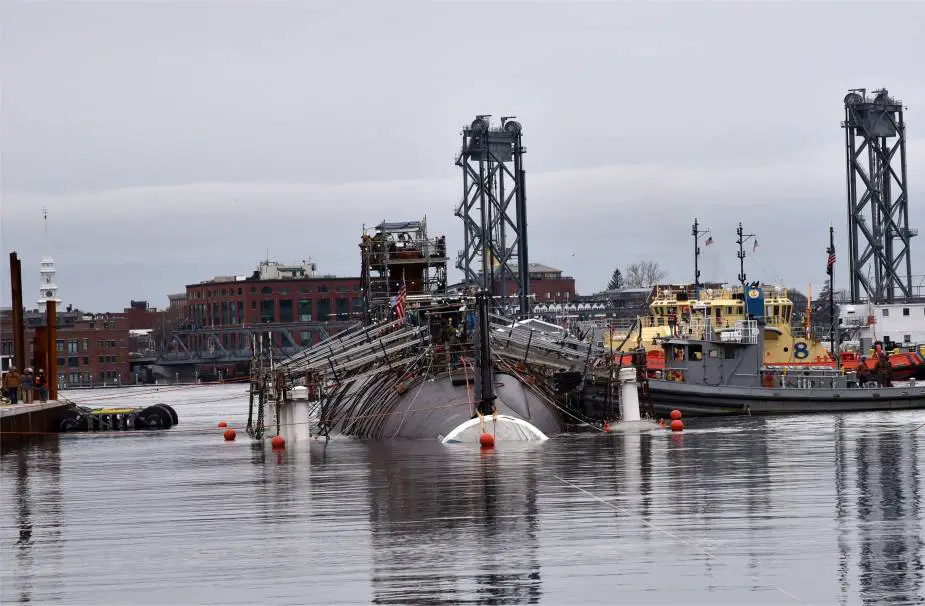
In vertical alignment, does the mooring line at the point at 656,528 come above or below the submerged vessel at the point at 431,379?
below

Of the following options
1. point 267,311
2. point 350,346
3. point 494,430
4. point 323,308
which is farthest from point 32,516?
point 267,311

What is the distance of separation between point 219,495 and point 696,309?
38635mm

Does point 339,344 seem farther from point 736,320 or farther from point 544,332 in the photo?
point 736,320

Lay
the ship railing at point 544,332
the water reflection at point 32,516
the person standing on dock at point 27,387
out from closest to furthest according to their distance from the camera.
A: 1. the water reflection at point 32,516
2. the ship railing at point 544,332
3. the person standing on dock at point 27,387

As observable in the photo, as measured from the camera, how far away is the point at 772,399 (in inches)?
2259

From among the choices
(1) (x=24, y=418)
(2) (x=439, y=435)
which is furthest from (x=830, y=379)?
(1) (x=24, y=418)

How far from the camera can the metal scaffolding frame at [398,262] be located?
63.4m

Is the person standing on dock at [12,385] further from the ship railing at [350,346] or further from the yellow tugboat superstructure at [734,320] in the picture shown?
the yellow tugboat superstructure at [734,320]

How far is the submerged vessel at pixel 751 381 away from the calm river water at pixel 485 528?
2079 cm

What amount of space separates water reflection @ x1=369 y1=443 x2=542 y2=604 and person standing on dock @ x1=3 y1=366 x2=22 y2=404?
26.1 m

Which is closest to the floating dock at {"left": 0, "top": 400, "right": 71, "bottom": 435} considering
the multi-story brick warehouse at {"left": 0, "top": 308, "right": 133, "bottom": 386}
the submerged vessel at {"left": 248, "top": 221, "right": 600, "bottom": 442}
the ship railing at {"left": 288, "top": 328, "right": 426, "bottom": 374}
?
the submerged vessel at {"left": 248, "top": 221, "right": 600, "bottom": 442}

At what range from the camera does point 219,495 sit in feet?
87.8

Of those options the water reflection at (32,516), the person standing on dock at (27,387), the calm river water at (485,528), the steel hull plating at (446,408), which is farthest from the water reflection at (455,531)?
the person standing on dock at (27,387)

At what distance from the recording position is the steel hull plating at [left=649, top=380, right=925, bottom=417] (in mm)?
55688
